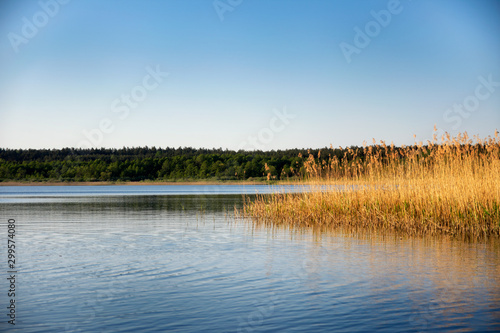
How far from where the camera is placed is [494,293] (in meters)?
8.41

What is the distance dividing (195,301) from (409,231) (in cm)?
1024

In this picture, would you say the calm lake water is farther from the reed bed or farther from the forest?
the forest

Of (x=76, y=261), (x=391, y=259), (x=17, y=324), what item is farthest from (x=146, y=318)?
(x=391, y=259)

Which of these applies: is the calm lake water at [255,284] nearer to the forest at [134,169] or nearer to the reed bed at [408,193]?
the reed bed at [408,193]

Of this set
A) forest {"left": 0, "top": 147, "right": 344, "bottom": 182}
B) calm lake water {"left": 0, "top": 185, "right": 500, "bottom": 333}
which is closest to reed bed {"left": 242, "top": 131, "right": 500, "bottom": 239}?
calm lake water {"left": 0, "top": 185, "right": 500, "bottom": 333}

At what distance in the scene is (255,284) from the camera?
955cm

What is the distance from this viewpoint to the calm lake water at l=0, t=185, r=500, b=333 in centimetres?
716

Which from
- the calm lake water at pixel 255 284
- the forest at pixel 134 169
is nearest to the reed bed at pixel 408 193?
the calm lake water at pixel 255 284

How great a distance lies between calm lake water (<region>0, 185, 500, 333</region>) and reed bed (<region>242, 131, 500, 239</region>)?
165 centimetres

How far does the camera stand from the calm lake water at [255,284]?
→ 23.5 ft

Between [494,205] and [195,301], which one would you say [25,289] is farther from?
[494,205]

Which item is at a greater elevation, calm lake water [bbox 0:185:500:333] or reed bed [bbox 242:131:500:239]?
reed bed [bbox 242:131:500:239]

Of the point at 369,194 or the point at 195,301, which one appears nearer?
the point at 195,301

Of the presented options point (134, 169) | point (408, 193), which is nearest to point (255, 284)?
point (408, 193)
